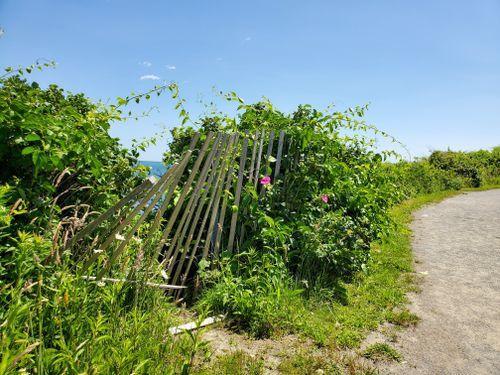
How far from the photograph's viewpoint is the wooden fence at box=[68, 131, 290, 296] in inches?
110

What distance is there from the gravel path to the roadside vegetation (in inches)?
11.0

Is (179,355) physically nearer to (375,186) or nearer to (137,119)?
(137,119)

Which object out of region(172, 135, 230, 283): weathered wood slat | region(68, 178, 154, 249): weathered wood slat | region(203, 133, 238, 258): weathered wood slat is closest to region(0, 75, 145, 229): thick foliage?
region(68, 178, 154, 249): weathered wood slat

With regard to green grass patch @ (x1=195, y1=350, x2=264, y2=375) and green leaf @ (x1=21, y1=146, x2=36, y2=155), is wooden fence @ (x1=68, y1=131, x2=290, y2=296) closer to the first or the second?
green leaf @ (x1=21, y1=146, x2=36, y2=155)

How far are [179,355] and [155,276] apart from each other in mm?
815

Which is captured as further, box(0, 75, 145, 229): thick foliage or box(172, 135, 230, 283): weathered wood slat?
box(172, 135, 230, 283): weathered wood slat

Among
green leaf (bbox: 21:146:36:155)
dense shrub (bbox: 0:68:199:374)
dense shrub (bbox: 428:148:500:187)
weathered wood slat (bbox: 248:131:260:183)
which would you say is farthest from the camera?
dense shrub (bbox: 428:148:500:187)

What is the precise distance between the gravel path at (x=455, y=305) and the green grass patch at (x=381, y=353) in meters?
0.08

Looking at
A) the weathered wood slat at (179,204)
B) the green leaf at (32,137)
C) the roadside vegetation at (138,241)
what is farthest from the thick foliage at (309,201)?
the green leaf at (32,137)

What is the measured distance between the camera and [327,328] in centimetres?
323

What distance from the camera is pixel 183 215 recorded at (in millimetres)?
3377

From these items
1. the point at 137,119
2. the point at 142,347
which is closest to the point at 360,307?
the point at 142,347

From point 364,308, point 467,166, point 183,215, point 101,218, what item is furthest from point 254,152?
point 467,166

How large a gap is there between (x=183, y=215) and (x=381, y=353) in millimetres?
2139
